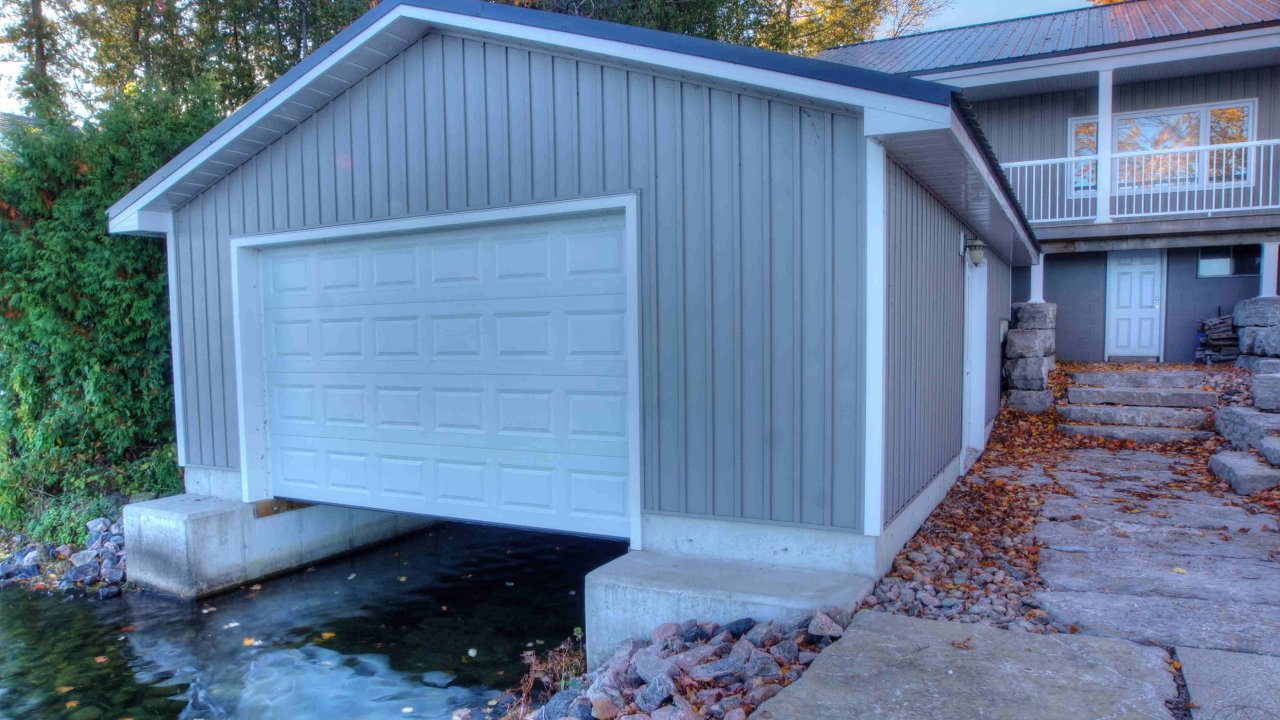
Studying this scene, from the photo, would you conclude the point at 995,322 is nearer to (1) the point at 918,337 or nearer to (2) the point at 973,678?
(1) the point at 918,337

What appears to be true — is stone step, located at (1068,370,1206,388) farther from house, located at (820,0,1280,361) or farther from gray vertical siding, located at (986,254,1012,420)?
house, located at (820,0,1280,361)

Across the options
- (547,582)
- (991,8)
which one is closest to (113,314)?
(547,582)

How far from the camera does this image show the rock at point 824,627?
3391mm

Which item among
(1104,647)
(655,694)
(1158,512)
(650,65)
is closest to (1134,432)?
(1158,512)

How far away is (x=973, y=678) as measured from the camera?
9.63 feet

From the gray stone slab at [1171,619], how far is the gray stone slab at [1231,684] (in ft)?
0.71

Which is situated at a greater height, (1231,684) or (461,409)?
(461,409)

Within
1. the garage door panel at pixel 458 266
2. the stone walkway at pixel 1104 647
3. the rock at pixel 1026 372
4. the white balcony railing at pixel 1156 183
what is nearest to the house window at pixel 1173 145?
the white balcony railing at pixel 1156 183

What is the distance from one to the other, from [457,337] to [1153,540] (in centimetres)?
453

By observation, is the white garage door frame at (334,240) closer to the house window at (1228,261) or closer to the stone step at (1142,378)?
the stone step at (1142,378)

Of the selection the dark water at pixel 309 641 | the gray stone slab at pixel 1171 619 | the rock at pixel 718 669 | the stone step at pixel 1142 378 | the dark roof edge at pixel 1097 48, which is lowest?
the dark water at pixel 309 641

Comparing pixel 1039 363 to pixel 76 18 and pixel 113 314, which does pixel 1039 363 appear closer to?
pixel 113 314

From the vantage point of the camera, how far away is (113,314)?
684 cm

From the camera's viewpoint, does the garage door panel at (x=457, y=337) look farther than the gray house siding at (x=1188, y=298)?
No
